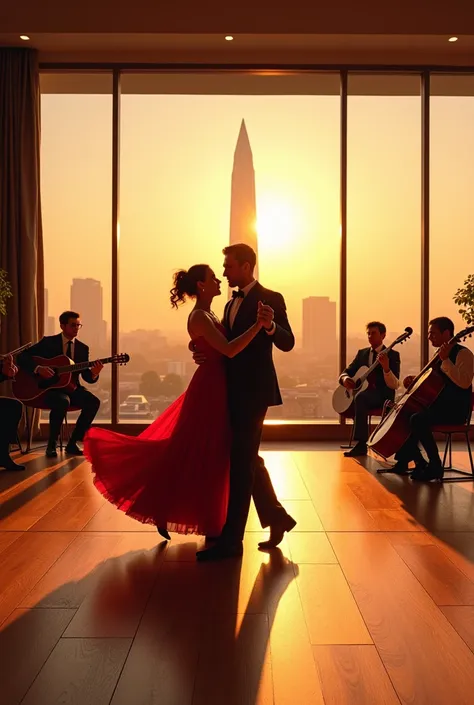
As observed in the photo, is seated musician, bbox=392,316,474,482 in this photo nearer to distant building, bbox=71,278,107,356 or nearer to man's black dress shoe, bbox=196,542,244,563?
man's black dress shoe, bbox=196,542,244,563

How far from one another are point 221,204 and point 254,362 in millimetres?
4172

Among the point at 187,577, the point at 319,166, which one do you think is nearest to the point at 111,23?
the point at 319,166

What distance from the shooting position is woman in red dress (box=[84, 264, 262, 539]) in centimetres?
329

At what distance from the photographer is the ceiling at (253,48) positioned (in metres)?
6.62

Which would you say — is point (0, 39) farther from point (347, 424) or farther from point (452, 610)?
point (452, 610)

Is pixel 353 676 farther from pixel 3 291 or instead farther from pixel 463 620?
pixel 3 291

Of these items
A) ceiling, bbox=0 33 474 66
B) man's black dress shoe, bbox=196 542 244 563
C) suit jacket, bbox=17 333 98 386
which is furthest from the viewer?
ceiling, bbox=0 33 474 66

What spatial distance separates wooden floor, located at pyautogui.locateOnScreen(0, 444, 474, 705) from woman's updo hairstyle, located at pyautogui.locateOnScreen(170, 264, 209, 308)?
1.18m

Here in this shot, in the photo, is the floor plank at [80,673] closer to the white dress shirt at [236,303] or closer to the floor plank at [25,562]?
the floor plank at [25,562]

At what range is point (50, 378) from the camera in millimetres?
6004

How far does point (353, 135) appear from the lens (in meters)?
7.18

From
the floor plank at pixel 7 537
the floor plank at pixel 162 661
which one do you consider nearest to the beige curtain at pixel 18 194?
the floor plank at pixel 7 537

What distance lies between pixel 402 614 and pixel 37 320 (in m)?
5.24

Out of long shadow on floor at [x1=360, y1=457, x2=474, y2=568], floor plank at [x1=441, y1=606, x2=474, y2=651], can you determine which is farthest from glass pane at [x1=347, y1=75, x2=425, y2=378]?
floor plank at [x1=441, y1=606, x2=474, y2=651]
